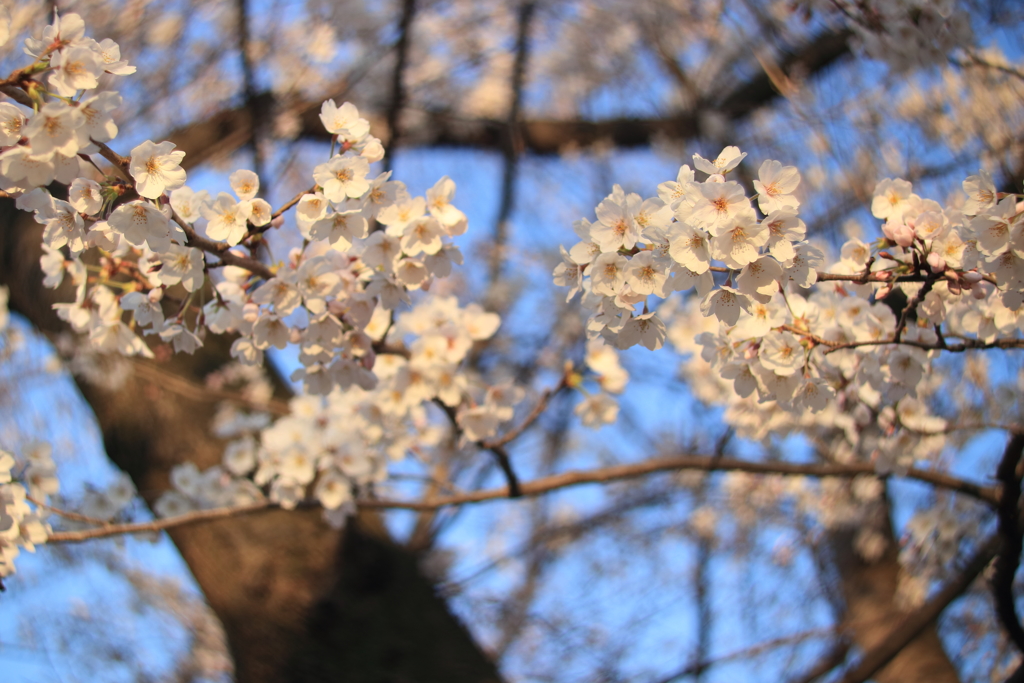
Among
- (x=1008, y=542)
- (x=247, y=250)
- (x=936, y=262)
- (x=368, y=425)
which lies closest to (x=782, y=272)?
(x=936, y=262)

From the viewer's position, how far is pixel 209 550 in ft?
8.29

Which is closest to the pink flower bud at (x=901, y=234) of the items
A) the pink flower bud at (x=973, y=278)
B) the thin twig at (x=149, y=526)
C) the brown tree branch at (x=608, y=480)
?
the pink flower bud at (x=973, y=278)

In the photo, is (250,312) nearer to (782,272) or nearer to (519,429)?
(519,429)

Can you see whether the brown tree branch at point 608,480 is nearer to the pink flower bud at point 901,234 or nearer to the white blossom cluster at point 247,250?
the white blossom cluster at point 247,250

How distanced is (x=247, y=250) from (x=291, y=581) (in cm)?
156

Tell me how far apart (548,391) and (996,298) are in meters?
1.08

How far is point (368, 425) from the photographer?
7.14 ft

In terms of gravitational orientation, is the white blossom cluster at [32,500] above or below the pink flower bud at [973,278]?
below

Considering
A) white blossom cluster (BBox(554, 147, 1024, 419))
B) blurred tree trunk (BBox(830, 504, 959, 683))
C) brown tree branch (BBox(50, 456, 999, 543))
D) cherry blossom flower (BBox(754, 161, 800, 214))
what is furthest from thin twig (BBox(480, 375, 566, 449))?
blurred tree trunk (BBox(830, 504, 959, 683))

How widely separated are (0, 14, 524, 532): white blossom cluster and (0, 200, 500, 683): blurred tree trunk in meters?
0.59

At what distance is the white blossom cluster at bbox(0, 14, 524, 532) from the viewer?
1009 millimetres

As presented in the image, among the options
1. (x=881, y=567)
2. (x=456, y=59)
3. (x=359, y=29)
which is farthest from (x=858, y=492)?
(x=359, y=29)

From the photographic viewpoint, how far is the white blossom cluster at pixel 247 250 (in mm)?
1009

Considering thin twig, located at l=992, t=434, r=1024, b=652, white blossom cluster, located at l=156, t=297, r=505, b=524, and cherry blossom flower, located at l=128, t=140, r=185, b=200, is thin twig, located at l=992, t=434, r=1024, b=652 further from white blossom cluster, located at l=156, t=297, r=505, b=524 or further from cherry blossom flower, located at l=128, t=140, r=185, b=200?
cherry blossom flower, located at l=128, t=140, r=185, b=200
